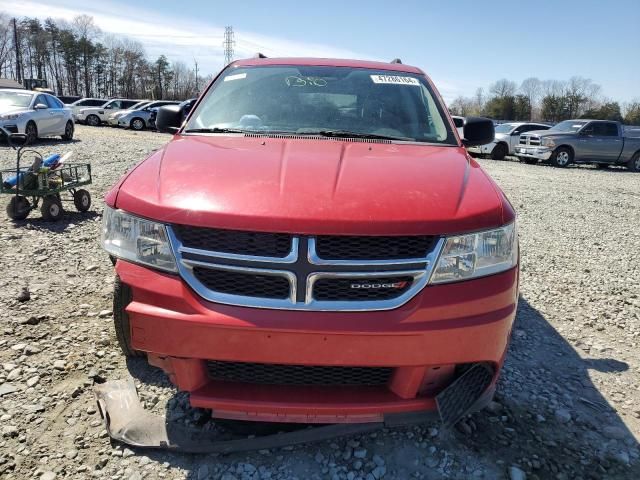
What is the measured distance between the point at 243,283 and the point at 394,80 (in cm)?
225

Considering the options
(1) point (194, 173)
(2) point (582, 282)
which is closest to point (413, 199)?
(1) point (194, 173)

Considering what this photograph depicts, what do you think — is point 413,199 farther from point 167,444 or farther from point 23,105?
point 23,105

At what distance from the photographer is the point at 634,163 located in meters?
18.5

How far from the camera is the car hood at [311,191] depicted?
1.85m

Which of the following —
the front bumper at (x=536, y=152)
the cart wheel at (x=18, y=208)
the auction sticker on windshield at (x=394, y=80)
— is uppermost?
the auction sticker on windshield at (x=394, y=80)

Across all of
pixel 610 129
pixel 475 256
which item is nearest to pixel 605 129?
pixel 610 129

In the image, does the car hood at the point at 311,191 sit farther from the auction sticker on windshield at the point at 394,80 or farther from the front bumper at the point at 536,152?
the front bumper at the point at 536,152

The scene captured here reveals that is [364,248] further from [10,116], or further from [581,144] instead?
[581,144]

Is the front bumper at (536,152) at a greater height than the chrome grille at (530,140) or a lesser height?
lesser

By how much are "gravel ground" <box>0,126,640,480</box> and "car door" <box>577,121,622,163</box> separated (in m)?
14.3

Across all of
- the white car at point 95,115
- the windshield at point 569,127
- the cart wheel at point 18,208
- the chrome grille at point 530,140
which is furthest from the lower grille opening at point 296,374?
the white car at point 95,115

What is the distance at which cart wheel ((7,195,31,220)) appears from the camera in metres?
5.79

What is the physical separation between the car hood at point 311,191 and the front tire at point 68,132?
49.4ft

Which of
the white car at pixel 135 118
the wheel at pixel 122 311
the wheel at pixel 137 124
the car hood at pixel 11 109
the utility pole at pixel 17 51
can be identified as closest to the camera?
the wheel at pixel 122 311
